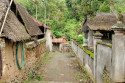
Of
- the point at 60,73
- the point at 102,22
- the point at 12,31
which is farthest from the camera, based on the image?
the point at 102,22

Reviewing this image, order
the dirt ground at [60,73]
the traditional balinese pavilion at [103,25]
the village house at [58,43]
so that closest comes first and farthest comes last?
the dirt ground at [60,73], the traditional balinese pavilion at [103,25], the village house at [58,43]

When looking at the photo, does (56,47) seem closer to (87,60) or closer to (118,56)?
(87,60)

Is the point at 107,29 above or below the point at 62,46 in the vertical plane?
above

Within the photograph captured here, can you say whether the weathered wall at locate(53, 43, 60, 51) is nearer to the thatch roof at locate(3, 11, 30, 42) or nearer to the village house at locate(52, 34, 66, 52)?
the village house at locate(52, 34, 66, 52)

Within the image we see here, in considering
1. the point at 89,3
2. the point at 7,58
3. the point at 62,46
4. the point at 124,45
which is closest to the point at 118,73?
the point at 124,45

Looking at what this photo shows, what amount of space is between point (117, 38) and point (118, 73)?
1090mm

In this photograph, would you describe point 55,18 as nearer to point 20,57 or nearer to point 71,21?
point 71,21

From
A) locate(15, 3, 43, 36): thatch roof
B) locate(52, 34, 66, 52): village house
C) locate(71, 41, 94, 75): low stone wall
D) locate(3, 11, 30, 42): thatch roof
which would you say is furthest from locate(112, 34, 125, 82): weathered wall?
locate(52, 34, 66, 52): village house

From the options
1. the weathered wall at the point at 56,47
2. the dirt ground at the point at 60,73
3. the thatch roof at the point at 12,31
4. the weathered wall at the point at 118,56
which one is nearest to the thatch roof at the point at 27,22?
the thatch roof at the point at 12,31

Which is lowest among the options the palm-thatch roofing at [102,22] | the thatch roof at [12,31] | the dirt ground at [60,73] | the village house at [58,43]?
the dirt ground at [60,73]

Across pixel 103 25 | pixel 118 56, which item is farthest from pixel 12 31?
pixel 103 25

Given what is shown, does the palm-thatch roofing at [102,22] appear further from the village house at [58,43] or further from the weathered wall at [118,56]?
the village house at [58,43]

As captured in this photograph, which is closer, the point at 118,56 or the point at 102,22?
the point at 118,56

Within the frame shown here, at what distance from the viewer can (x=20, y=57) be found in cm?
704
